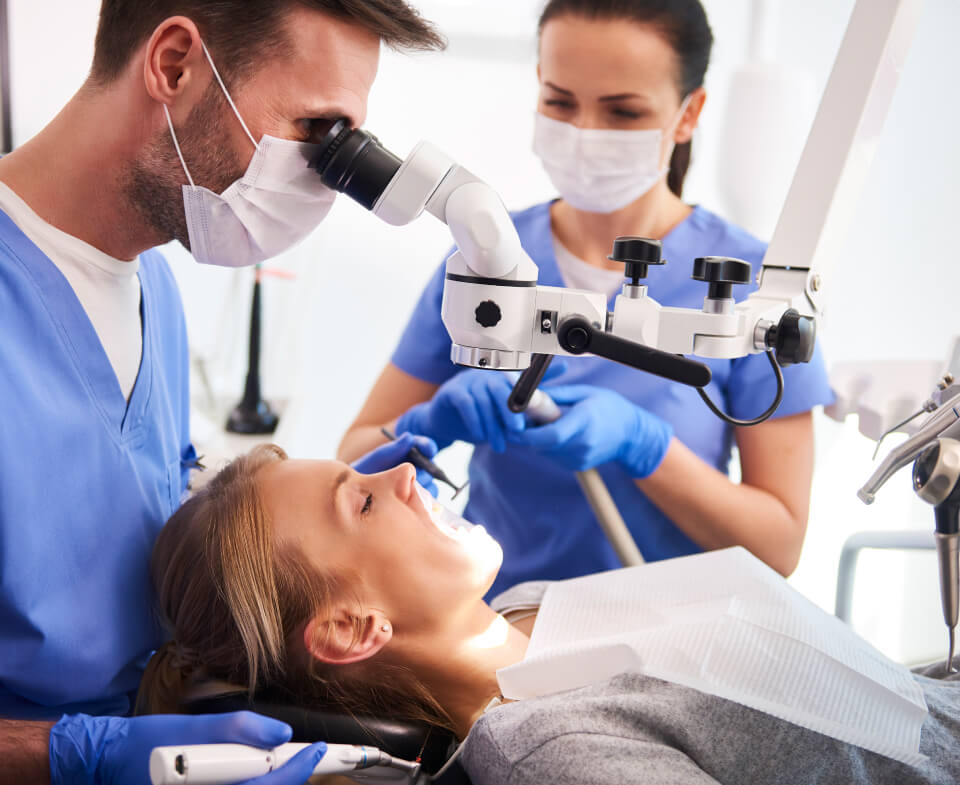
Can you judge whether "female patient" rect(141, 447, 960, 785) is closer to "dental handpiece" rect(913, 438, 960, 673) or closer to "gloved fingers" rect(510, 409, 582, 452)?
"gloved fingers" rect(510, 409, 582, 452)

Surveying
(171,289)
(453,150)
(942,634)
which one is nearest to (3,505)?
(171,289)

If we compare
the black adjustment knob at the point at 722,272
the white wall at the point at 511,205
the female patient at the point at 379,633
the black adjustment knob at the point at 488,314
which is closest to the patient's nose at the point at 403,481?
the female patient at the point at 379,633

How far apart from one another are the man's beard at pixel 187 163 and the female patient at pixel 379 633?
424mm

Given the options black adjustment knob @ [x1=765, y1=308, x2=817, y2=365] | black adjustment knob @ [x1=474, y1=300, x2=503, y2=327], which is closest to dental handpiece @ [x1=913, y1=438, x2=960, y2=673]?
black adjustment knob @ [x1=765, y1=308, x2=817, y2=365]

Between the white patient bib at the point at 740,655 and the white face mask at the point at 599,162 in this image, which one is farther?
the white face mask at the point at 599,162

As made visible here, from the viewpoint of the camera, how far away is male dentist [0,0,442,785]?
105 centimetres

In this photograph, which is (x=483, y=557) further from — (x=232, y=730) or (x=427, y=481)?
(x=232, y=730)

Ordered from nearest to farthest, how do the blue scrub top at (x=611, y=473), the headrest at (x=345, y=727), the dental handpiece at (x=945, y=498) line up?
the dental handpiece at (x=945, y=498), the headrest at (x=345, y=727), the blue scrub top at (x=611, y=473)

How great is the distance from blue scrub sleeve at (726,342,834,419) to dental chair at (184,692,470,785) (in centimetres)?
81

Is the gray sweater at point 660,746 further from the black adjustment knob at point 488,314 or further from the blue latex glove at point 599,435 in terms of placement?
the black adjustment knob at point 488,314

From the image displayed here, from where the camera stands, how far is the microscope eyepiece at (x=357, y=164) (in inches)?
39.2

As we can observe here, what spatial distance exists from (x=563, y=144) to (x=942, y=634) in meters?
2.22

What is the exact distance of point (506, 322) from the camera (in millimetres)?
915

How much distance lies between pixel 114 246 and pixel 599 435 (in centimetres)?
79
